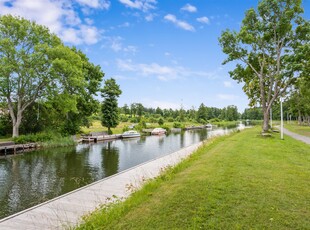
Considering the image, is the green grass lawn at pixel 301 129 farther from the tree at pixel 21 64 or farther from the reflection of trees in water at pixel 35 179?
the tree at pixel 21 64

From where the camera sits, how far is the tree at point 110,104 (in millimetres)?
46594

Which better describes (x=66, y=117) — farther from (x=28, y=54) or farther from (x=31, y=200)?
(x=31, y=200)

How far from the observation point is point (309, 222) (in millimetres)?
4969

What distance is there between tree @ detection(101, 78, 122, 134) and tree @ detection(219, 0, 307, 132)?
84.2 feet

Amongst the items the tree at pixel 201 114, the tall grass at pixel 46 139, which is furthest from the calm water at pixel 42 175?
the tree at pixel 201 114

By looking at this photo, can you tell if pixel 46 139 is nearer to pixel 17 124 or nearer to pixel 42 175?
pixel 17 124

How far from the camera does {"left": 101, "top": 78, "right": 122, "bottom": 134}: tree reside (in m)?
46.6

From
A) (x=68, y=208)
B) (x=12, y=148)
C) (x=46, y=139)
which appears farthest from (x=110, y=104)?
(x=68, y=208)

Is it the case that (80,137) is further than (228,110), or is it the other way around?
(228,110)

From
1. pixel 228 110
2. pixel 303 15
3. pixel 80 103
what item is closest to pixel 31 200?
pixel 303 15

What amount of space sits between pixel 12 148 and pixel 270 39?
29868 millimetres

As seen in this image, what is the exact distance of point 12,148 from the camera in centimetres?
2569

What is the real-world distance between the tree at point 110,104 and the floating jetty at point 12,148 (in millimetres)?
19298

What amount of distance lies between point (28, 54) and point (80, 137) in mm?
14252
